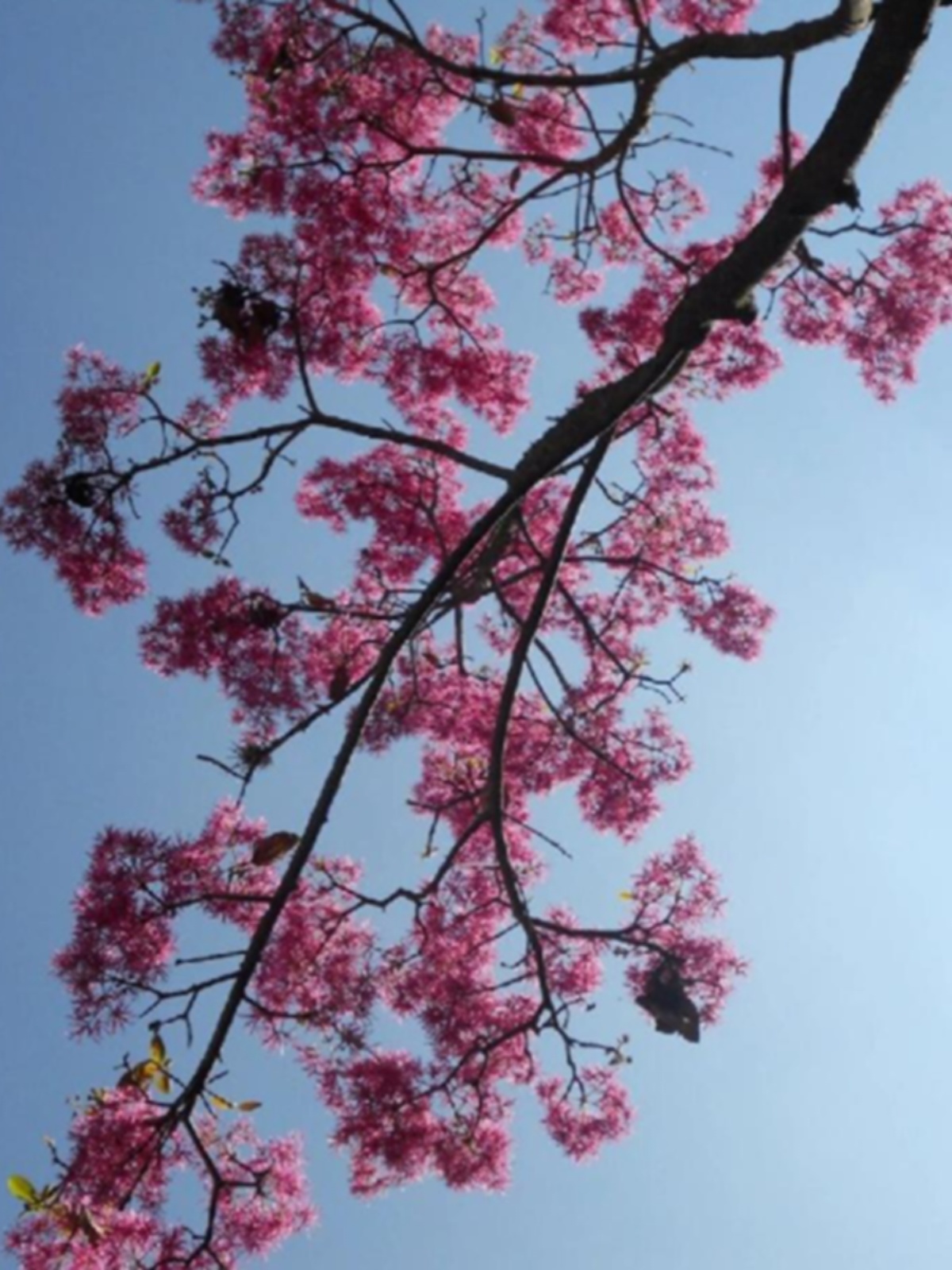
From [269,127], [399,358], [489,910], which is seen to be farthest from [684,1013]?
[269,127]

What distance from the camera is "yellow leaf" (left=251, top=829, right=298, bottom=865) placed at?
5418 millimetres

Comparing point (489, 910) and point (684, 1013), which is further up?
point (489, 910)

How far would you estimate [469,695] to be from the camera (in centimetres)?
731

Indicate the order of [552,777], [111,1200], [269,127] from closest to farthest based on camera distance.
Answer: [111,1200] → [269,127] → [552,777]

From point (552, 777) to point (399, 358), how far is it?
2542 mm

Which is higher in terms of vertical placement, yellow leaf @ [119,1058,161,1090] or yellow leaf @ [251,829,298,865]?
yellow leaf @ [251,829,298,865]

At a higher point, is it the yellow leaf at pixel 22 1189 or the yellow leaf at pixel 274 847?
the yellow leaf at pixel 274 847

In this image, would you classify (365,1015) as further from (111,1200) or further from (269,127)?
(269,127)

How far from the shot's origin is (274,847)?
542 cm

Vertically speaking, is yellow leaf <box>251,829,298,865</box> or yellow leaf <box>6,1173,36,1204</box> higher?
yellow leaf <box>251,829,298,865</box>

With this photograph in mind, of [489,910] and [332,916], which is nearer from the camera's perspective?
[332,916]

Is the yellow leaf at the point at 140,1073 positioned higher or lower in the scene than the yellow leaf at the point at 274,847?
lower

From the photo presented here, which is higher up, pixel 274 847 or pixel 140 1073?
pixel 274 847

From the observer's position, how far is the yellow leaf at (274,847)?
17.8ft
